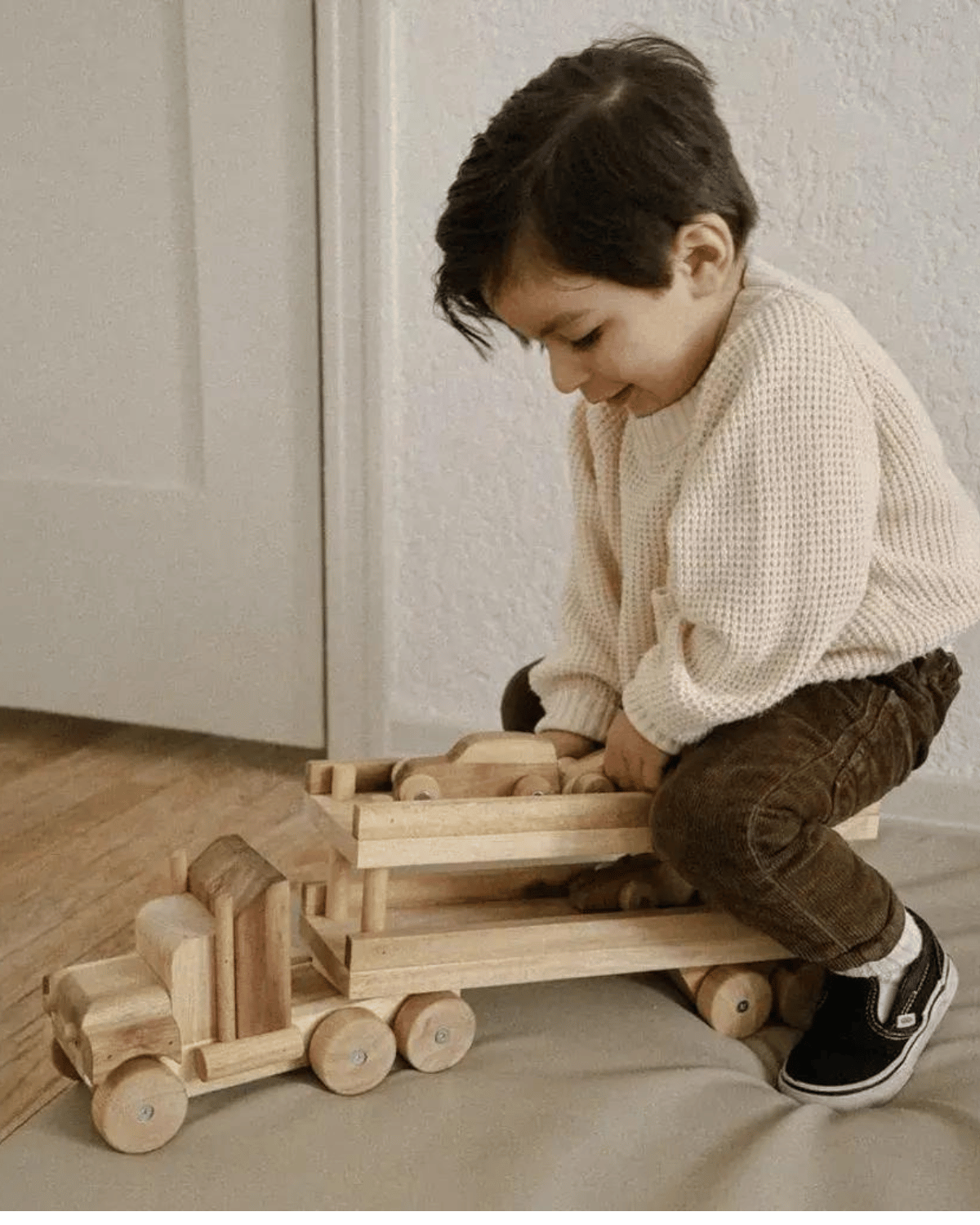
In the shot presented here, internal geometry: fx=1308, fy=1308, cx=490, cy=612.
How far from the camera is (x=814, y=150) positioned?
4.29 feet

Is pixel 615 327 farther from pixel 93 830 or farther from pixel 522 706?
pixel 93 830

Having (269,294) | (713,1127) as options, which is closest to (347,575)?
(269,294)

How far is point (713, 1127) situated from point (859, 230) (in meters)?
0.90

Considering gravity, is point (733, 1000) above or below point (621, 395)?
below

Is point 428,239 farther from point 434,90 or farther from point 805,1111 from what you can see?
point 805,1111

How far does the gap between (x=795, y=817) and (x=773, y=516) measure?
20 centimetres

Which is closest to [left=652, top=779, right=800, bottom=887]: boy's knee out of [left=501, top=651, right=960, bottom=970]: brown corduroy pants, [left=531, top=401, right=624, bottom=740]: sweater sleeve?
[left=501, top=651, right=960, bottom=970]: brown corduroy pants

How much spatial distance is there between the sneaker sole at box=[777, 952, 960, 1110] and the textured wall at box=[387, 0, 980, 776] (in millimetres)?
592

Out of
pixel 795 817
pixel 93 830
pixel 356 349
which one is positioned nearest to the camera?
pixel 795 817

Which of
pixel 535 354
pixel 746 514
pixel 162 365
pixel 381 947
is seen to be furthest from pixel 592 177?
pixel 162 365

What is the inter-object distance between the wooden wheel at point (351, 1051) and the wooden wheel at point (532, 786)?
0.19 meters

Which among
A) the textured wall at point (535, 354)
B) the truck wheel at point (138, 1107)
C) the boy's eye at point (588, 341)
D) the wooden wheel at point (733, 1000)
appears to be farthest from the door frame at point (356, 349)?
the truck wheel at point (138, 1107)

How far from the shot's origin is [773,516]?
2.82ft

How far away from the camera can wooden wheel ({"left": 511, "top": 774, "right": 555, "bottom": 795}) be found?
0.92 m
